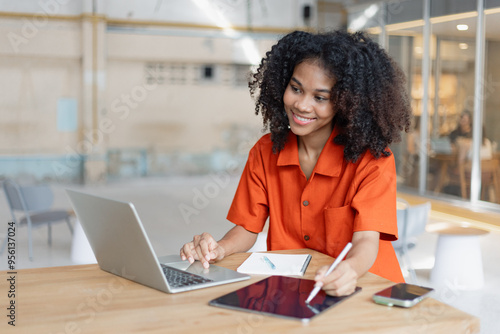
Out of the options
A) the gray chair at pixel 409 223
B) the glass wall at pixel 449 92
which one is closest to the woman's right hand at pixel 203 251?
the gray chair at pixel 409 223

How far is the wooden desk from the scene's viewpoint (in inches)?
45.4

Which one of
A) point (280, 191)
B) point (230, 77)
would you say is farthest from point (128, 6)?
point (280, 191)

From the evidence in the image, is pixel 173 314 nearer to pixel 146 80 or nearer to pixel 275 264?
pixel 275 264

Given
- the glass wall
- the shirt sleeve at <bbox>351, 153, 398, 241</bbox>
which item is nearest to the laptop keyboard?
the shirt sleeve at <bbox>351, 153, 398, 241</bbox>

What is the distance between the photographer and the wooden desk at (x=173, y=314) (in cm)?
115

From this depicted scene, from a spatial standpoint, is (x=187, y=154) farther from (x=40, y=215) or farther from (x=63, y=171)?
(x=40, y=215)

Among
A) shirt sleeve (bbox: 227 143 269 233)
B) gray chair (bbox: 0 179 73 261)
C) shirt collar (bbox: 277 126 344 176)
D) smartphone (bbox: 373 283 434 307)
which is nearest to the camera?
smartphone (bbox: 373 283 434 307)

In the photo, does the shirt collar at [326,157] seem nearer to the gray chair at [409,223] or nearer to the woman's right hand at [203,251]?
the woman's right hand at [203,251]

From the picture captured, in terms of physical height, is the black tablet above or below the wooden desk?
above

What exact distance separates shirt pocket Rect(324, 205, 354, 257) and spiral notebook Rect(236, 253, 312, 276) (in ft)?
0.55

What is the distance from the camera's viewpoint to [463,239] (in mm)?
4336

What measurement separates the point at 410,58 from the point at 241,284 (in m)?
7.68

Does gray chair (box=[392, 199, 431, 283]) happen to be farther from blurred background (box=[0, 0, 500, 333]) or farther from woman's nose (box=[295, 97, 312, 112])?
blurred background (box=[0, 0, 500, 333])

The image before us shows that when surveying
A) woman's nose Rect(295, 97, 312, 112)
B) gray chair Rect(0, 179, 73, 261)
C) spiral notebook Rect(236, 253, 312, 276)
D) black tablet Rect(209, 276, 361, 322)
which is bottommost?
gray chair Rect(0, 179, 73, 261)
